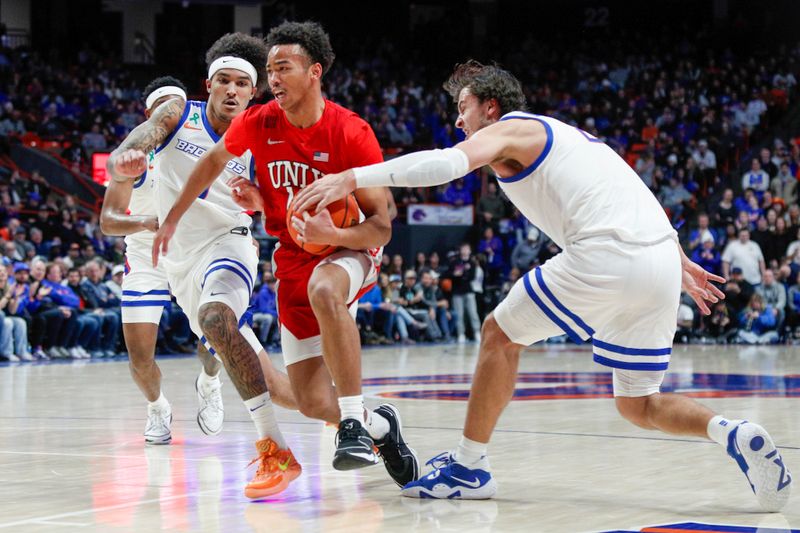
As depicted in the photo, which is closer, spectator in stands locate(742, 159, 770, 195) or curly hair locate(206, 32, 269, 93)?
curly hair locate(206, 32, 269, 93)

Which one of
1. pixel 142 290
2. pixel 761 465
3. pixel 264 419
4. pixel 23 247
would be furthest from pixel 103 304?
pixel 761 465

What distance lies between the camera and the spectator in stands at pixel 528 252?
19250mm

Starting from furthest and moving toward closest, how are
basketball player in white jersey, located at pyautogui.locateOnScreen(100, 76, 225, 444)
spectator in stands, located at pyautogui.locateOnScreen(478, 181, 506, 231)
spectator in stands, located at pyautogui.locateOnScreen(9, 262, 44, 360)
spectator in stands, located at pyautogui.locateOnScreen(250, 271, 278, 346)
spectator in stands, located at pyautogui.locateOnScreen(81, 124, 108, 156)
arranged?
spectator in stands, located at pyautogui.locateOnScreen(81, 124, 108, 156)
spectator in stands, located at pyautogui.locateOnScreen(478, 181, 506, 231)
spectator in stands, located at pyautogui.locateOnScreen(250, 271, 278, 346)
spectator in stands, located at pyautogui.locateOnScreen(9, 262, 44, 360)
basketball player in white jersey, located at pyautogui.locateOnScreen(100, 76, 225, 444)

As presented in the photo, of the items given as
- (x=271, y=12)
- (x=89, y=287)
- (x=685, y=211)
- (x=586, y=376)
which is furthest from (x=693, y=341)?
(x=271, y=12)

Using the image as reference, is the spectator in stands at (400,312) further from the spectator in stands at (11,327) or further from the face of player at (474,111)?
the face of player at (474,111)

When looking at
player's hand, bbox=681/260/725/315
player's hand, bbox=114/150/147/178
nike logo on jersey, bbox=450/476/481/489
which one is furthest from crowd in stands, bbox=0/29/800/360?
player's hand, bbox=681/260/725/315

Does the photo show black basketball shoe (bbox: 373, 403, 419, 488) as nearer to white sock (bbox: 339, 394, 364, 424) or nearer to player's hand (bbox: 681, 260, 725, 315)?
white sock (bbox: 339, 394, 364, 424)

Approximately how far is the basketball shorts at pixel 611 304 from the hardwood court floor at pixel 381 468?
597mm

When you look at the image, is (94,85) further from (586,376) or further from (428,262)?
(586,376)

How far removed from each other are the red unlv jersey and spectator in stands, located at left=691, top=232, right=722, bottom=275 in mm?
13477

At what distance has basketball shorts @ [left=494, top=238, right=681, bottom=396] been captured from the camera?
4.66 m

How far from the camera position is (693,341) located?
18.1 metres

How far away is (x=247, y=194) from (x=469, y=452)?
159 cm

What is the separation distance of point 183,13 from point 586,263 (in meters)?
29.2
